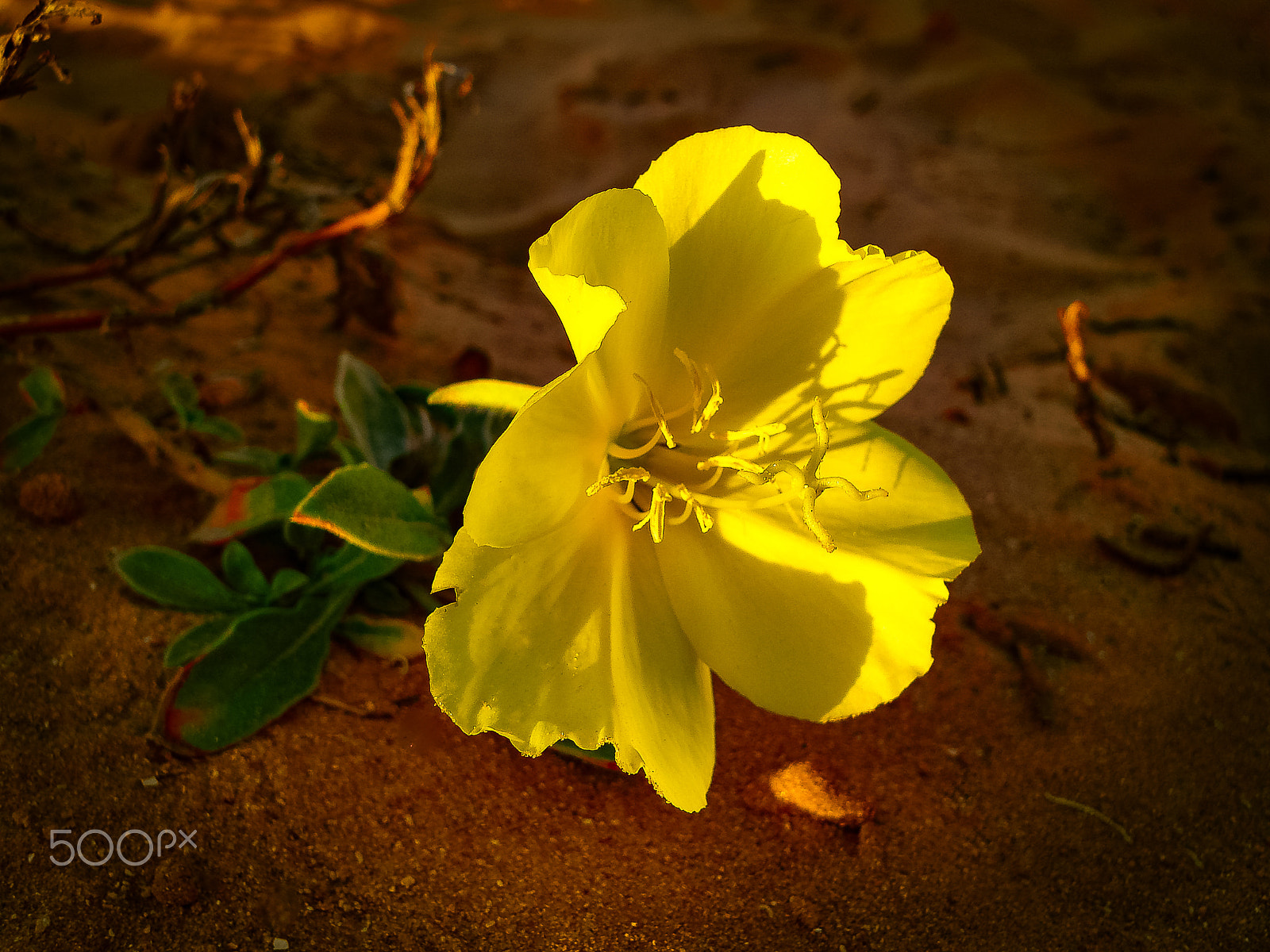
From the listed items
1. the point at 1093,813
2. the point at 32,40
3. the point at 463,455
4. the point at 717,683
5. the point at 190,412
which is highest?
the point at 32,40

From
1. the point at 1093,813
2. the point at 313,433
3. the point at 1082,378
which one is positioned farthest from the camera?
the point at 1082,378

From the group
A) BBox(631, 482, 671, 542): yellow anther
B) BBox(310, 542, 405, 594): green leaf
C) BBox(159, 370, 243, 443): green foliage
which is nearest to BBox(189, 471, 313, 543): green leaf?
BBox(310, 542, 405, 594): green leaf

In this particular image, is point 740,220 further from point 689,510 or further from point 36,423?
point 36,423

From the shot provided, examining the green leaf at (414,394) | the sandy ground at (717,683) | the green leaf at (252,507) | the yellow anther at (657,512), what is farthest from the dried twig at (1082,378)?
the green leaf at (252,507)

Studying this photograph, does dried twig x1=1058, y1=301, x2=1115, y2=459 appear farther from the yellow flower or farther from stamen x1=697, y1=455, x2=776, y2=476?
stamen x1=697, y1=455, x2=776, y2=476

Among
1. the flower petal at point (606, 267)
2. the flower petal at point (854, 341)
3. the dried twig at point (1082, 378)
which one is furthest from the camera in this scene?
the dried twig at point (1082, 378)

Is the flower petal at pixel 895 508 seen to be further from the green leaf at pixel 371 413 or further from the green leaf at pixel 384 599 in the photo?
the green leaf at pixel 371 413

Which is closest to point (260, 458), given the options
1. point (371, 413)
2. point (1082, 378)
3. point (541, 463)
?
point (371, 413)

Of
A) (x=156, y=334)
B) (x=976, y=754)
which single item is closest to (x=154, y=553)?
(x=156, y=334)
